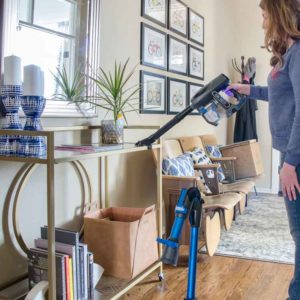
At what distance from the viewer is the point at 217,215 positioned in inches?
112

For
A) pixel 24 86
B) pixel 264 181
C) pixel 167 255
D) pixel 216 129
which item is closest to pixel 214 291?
pixel 167 255

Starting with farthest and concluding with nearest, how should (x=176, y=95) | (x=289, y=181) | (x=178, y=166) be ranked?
(x=176, y=95) → (x=178, y=166) → (x=289, y=181)

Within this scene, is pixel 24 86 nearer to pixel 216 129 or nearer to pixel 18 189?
pixel 18 189

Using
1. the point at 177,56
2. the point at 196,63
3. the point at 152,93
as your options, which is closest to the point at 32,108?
the point at 152,93

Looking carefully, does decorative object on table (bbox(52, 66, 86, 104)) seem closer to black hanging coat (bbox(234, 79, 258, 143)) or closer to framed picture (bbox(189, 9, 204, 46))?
framed picture (bbox(189, 9, 204, 46))

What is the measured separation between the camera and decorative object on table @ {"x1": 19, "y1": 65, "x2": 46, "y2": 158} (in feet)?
5.03

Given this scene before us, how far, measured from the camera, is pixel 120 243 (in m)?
2.00

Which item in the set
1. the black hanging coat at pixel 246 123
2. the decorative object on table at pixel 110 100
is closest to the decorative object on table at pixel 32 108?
the decorative object on table at pixel 110 100

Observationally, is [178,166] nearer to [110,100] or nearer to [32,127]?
[110,100]

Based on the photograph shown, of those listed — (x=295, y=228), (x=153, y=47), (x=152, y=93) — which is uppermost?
(x=153, y=47)

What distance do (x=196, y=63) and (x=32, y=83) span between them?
2.80 meters

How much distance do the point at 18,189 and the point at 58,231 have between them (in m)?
0.30

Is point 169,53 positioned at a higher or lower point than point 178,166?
higher

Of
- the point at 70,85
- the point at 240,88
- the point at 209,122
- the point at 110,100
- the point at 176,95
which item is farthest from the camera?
the point at 176,95
